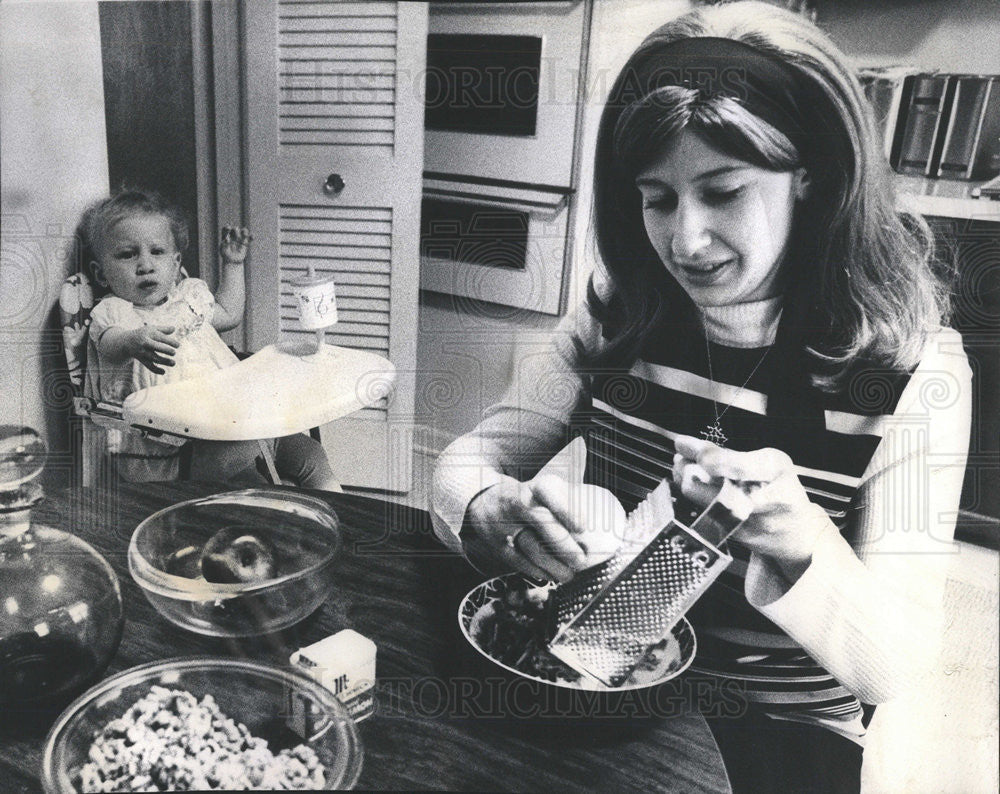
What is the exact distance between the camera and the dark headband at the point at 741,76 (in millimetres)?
1110

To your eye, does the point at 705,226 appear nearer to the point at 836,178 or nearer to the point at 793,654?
the point at 836,178

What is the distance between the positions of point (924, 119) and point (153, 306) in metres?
1.13

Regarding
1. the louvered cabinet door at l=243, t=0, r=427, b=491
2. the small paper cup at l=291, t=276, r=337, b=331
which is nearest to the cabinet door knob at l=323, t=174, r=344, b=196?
the louvered cabinet door at l=243, t=0, r=427, b=491

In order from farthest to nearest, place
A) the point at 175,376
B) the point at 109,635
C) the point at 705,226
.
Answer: the point at 175,376 < the point at 705,226 < the point at 109,635

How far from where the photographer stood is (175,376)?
1.27m

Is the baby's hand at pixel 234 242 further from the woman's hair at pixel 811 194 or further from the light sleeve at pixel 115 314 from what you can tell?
the woman's hair at pixel 811 194

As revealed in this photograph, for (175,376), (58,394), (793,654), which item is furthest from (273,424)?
(793,654)

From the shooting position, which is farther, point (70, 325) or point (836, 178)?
point (70, 325)

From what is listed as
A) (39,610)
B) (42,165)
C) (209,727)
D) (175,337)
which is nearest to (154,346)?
(175,337)

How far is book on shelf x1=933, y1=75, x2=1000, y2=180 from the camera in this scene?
1.12 m

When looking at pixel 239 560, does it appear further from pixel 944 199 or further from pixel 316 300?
pixel 944 199

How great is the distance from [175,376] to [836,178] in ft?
3.29

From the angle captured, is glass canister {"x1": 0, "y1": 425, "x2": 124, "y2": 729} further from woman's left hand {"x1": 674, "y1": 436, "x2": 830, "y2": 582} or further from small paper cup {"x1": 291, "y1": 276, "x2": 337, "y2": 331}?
woman's left hand {"x1": 674, "y1": 436, "x2": 830, "y2": 582}

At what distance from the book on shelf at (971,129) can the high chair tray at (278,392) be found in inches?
33.1
